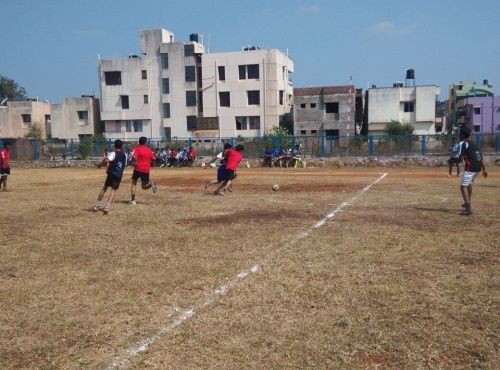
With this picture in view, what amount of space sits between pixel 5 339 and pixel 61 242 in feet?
13.8

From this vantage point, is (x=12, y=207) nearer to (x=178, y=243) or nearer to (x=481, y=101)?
(x=178, y=243)

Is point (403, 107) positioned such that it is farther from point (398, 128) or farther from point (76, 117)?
point (76, 117)

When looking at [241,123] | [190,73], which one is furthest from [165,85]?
[241,123]

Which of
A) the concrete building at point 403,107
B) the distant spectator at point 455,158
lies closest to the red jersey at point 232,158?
the distant spectator at point 455,158

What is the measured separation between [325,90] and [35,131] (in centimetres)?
3851

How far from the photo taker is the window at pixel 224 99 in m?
56.3

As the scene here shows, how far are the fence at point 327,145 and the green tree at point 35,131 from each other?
1123 inches

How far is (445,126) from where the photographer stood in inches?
2758

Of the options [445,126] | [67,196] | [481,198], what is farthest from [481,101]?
[67,196]

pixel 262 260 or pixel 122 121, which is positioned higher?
pixel 122 121

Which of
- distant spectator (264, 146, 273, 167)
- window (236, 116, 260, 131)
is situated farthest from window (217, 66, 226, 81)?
distant spectator (264, 146, 273, 167)

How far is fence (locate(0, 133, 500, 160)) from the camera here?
32531 millimetres

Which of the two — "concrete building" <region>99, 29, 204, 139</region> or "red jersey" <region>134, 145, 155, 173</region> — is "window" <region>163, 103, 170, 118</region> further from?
"red jersey" <region>134, 145, 155, 173</region>

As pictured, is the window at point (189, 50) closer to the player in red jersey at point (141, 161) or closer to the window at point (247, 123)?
the window at point (247, 123)
